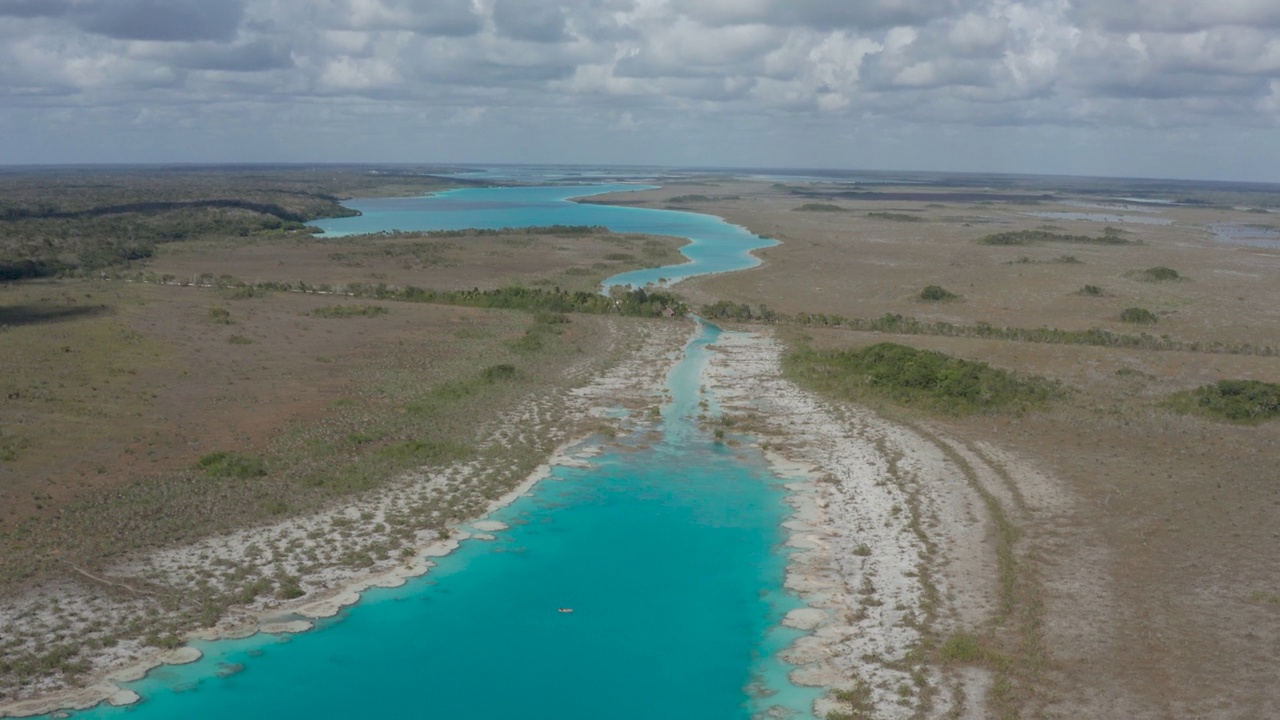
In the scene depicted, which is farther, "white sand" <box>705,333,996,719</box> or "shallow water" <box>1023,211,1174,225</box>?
"shallow water" <box>1023,211,1174,225</box>

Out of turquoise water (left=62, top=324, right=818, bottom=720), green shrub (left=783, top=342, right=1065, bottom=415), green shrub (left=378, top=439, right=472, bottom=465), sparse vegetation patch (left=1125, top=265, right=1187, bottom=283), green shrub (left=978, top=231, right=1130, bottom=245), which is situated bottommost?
turquoise water (left=62, top=324, right=818, bottom=720)

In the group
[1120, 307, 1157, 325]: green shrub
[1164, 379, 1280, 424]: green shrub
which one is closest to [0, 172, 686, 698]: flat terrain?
[1164, 379, 1280, 424]: green shrub

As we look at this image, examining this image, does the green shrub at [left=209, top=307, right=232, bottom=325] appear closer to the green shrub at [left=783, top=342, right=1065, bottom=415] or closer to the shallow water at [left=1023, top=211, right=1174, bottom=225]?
the green shrub at [left=783, top=342, right=1065, bottom=415]

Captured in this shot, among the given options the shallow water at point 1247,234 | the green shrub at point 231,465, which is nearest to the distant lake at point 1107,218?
the shallow water at point 1247,234

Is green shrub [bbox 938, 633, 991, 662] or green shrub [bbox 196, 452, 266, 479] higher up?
green shrub [bbox 196, 452, 266, 479]

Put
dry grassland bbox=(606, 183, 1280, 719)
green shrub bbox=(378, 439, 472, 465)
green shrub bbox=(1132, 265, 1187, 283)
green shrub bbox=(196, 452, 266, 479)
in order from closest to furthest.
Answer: dry grassland bbox=(606, 183, 1280, 719) < green shrub bbox=(196, 452, 266, 479) < green shrub bbox=(378, 439, 472, 465) < green shrub bbox=(1132, 265, 1187, 283)

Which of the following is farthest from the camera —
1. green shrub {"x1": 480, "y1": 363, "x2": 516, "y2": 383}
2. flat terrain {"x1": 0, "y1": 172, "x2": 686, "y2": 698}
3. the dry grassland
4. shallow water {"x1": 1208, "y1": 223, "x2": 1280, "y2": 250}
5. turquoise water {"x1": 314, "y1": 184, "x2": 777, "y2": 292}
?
shallow water {"x1": 1208, "y1": 223, "x2": 1280, "y2": 250}
